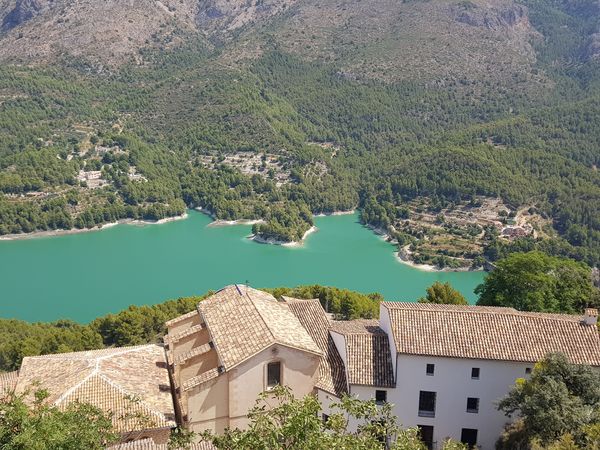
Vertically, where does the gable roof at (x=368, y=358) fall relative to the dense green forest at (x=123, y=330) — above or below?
above

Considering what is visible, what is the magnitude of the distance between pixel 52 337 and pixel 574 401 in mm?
24074

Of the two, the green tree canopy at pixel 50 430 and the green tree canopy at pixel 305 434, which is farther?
the green tree canopy at pixel 50 430

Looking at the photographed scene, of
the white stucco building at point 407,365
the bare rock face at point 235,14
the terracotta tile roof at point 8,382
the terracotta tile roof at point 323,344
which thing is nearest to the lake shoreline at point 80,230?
the terracotta tile roof at point 8,382

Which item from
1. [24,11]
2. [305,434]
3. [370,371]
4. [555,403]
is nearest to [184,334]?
[370,371]

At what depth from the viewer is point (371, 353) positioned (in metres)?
18.3

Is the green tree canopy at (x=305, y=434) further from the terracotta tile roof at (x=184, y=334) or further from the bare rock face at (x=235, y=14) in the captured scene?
the bare rock face at (x=235, y=14)

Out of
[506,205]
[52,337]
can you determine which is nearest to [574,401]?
[52,337]

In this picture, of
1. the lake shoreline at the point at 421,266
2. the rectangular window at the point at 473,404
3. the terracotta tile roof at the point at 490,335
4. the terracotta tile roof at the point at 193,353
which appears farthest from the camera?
the lake shoreline at the point at 421,266

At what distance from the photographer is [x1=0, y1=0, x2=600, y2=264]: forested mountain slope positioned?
90.8 metres

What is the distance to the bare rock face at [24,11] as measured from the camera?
169m

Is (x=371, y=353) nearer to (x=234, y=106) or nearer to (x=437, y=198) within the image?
(x=437, y=198)

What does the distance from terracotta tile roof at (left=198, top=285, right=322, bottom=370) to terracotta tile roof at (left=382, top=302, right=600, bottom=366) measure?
9.22 feet

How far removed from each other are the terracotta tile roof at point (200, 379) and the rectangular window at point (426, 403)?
19.2ft

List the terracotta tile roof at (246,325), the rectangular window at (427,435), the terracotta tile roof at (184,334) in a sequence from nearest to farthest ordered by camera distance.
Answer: the terracotta tile roof at (246,325) → the rectangular window at (427,435) → the terracotta tile roof at (184,334)
